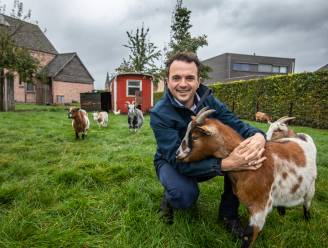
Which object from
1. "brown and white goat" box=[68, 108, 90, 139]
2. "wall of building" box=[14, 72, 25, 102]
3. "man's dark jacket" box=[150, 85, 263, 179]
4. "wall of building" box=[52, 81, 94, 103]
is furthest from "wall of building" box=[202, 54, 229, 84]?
"man's dark jacket" box=[150, 85, 263, 179]

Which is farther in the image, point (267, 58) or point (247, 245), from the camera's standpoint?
point (267, 58)

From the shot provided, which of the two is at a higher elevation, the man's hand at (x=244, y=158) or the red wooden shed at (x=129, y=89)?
the red wooden shed at (x=129, y=89)

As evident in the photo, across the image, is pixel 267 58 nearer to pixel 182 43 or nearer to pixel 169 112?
pixel 182 43

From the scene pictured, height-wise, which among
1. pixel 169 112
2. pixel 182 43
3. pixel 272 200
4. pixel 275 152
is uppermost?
pixel 182 43

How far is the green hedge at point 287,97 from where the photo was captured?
531 inches

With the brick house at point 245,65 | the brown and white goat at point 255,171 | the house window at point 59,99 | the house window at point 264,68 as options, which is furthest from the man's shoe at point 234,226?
the house window at point 264,68

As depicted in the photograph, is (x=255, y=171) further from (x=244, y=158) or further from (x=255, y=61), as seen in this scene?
(x=255, y=61)

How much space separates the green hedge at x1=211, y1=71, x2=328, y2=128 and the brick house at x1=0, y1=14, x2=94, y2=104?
2475 centimetres

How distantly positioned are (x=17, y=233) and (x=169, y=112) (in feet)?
6.29

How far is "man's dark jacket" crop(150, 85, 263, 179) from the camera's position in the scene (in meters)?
2.67

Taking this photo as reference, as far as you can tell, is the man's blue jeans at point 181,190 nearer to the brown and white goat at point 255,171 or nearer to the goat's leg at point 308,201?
the brown and white goat at point 255,171

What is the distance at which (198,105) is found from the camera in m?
3.07

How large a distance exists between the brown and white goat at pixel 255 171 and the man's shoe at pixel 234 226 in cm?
35

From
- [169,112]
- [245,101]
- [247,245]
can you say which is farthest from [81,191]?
[245,101]
